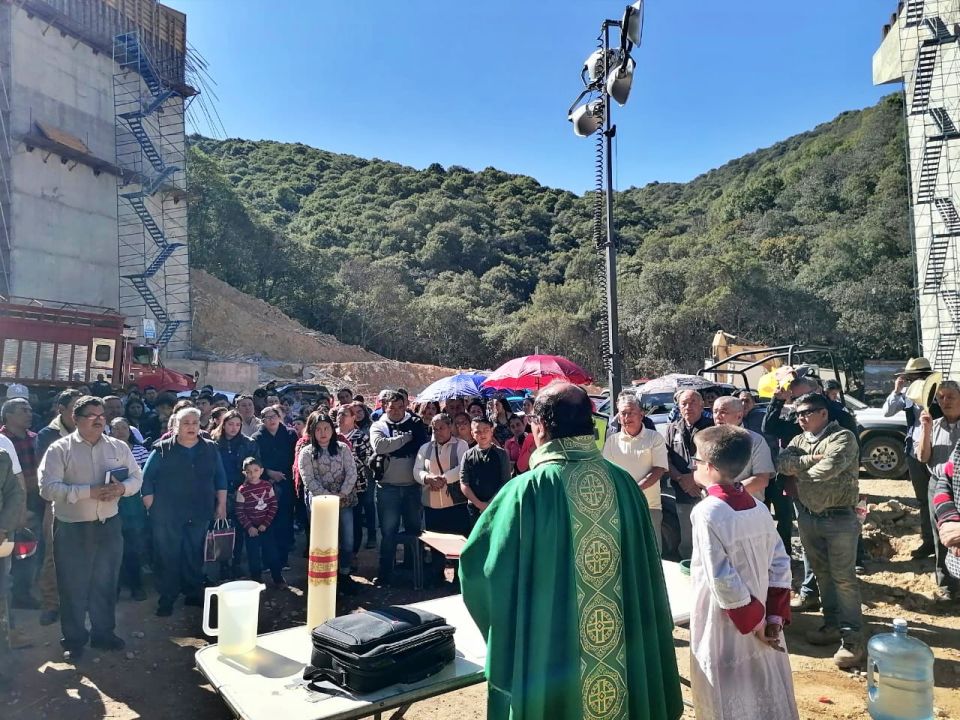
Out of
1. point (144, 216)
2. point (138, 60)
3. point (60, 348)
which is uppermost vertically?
point (138, 60)

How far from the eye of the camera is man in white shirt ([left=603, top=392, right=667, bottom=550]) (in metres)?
5.78

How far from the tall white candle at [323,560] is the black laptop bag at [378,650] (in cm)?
33

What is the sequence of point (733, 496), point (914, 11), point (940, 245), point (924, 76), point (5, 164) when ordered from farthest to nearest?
point (914, 11) < point (924, 76) < point (940, 245) < point (5, 164) < point (733, 496)

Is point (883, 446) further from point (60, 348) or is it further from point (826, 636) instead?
point (60, 348)

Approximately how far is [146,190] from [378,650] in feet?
105

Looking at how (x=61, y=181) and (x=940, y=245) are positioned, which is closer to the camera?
(x=940, y=245)

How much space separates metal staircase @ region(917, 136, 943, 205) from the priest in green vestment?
28166 millimetres

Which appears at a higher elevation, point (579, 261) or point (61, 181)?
point (579, 261)

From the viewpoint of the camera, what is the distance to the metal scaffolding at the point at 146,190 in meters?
29.9

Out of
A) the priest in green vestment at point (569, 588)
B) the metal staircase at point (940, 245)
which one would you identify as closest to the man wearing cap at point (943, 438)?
the priest in green vestment at point (569, 588)

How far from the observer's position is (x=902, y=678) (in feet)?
12.1

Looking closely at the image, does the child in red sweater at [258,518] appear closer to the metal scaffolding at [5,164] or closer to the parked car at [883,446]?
the parked car at [883,446]

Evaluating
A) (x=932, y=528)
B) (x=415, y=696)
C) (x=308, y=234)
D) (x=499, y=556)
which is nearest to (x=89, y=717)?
(x=415, y=696)

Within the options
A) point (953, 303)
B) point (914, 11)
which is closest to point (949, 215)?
point (953, 303)
